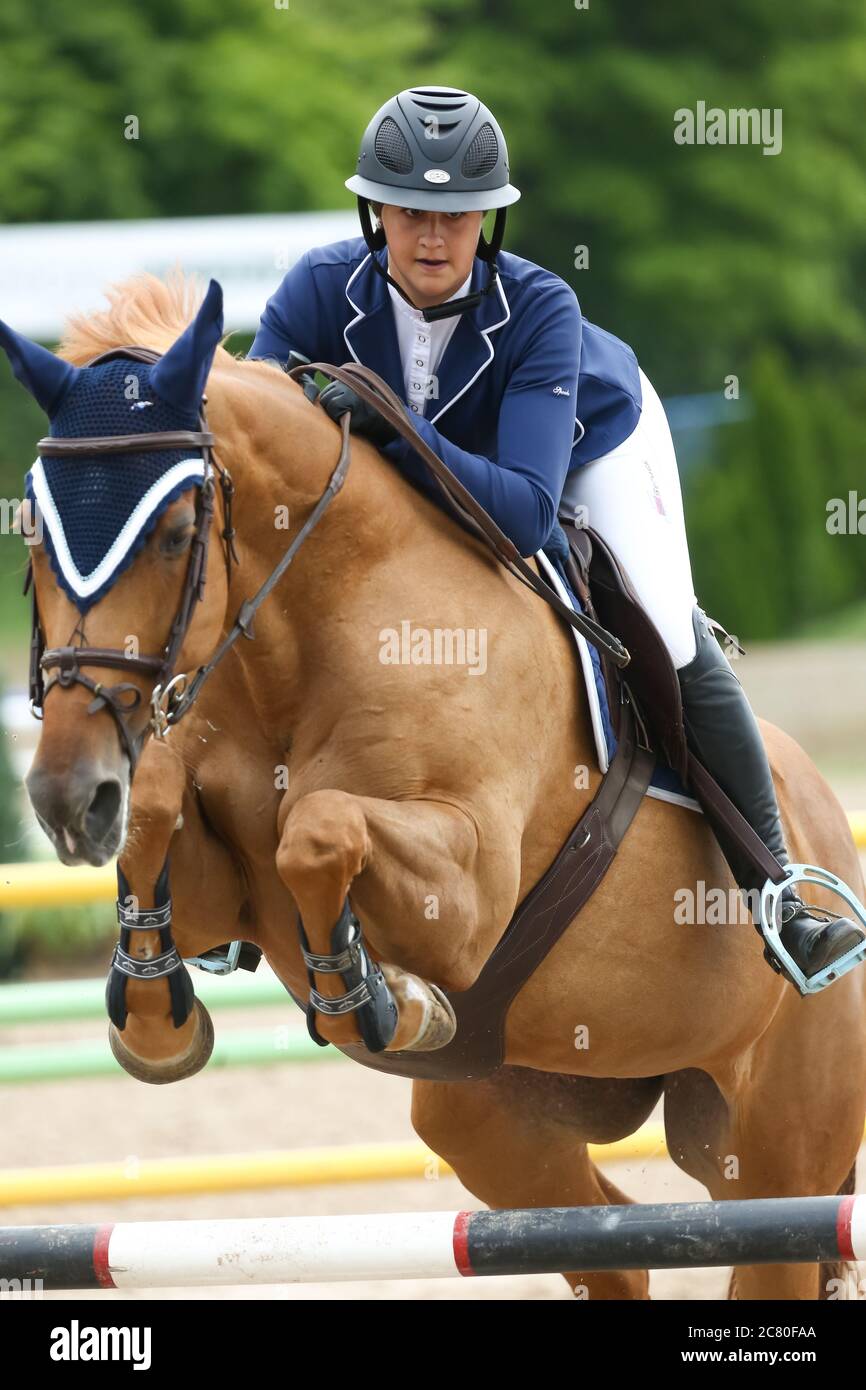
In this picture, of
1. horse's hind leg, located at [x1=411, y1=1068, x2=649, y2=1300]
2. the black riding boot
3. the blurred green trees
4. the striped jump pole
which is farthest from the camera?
the blurred green trees

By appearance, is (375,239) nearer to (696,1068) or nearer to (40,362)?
(40,362)

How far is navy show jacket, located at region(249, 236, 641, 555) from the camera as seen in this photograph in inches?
143

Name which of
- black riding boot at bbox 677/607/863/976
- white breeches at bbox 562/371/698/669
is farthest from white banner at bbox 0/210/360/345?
black riding boot at bbox 677/607/863/976

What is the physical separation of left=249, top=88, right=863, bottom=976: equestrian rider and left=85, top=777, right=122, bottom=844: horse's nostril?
40.0 inches

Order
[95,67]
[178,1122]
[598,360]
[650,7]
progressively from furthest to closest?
[650,7] < [95,67] < [178,1122] < [598,360]

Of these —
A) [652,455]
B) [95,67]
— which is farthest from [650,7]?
[652,455]

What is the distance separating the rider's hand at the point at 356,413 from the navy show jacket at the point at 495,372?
32mm

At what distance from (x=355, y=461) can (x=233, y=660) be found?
1.45 feet

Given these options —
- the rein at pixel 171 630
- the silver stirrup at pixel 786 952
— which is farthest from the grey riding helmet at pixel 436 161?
the silver stirrup at pixel 786 952

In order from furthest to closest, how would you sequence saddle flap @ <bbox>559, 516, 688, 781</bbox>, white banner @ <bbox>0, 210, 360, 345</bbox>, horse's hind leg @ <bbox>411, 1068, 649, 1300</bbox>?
1. white banner @ <bbox>0, 210, 360, 345</bbox>
2. horse's hind leg @ <bbox>411, 1068, 649, 1300</bbox>
3. saddle flap @ <bbox>559, 516, 688, 781</bbox>

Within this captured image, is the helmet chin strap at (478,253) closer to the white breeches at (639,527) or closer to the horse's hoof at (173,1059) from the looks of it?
the white breeches at (639,527)

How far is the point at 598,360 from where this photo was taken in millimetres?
4105

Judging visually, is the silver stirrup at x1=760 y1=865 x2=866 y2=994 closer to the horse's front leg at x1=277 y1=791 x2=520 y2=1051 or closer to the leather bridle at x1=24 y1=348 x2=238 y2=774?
the horse's front leg at x1=277 y1=791 x2=520 y2=1051

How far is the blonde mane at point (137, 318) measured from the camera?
328 cm
